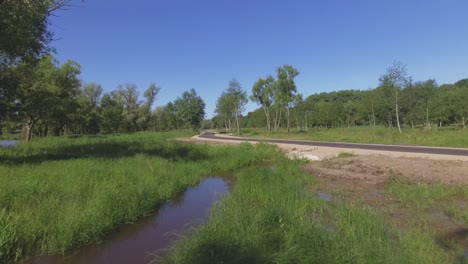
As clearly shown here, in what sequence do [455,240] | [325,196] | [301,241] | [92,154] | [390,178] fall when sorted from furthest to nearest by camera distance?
[92,154] < [390,178] < [325,196] < [455,240] < [301,241]

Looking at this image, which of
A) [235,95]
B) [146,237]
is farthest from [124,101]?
[146,237]

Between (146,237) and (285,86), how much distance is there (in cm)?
5633

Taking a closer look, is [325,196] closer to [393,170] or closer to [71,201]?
[393,170]

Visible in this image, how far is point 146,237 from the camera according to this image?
27.5 feet

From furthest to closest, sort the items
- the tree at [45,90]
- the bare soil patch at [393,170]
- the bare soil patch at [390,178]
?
the tree at [45,90], the bare soil patch at [393,170], the bare soil patch at [390,178]

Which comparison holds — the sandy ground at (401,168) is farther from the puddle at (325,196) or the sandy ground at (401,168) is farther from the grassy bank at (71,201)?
the grassy bank at (71,201)

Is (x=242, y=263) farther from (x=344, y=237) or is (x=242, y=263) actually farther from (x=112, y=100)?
(x=112, y=100)

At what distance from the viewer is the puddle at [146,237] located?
6.92m

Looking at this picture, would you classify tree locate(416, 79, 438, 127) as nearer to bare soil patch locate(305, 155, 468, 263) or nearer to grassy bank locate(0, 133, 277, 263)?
bare soil patch locate(305, 155, 468, 263)

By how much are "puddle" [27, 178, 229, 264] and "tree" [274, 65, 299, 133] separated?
51772 mm

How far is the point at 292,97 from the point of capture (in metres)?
63.1

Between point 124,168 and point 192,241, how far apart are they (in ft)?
33.6

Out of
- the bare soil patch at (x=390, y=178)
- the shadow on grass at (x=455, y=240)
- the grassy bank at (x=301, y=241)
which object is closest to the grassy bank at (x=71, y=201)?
the grassy bank at (x=301, y=241)

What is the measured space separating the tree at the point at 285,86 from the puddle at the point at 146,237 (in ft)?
170
